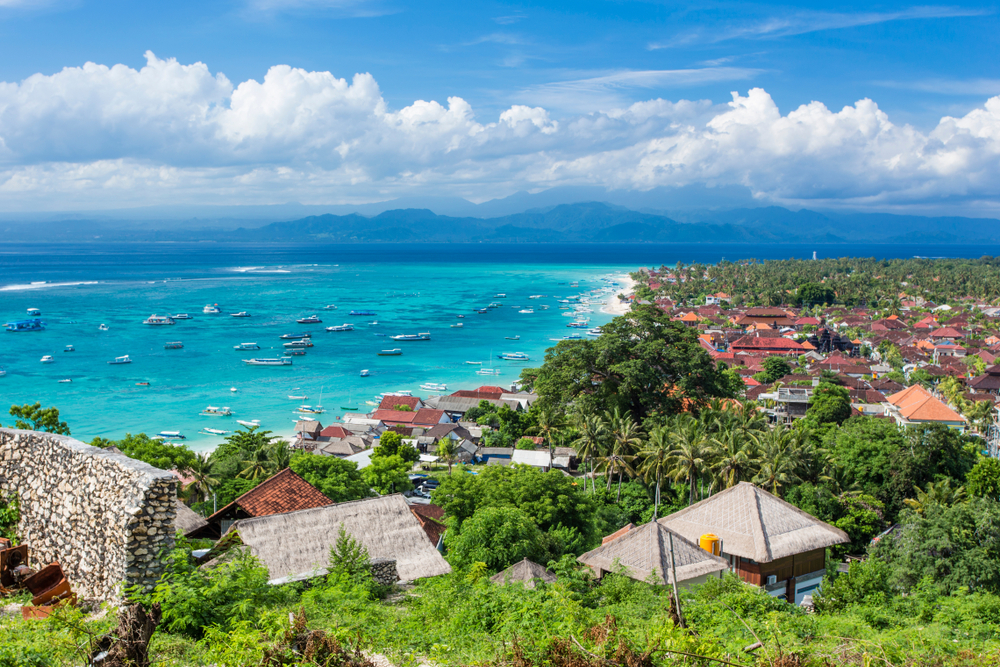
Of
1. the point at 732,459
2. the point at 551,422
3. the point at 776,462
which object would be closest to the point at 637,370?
the point at 732,459

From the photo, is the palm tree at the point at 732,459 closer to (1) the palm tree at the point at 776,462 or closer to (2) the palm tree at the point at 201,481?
(1) the palm tree at the point at 776,462

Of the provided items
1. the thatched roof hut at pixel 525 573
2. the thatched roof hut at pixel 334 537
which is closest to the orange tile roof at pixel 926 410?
the thatched roof hut at pixel 525 573

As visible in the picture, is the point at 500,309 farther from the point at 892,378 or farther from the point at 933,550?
the point at 933,550

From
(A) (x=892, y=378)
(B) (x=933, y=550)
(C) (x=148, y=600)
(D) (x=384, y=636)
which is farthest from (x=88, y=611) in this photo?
(A) (x=892, y=378)

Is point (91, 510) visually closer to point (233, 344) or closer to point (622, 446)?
point (622, 446)

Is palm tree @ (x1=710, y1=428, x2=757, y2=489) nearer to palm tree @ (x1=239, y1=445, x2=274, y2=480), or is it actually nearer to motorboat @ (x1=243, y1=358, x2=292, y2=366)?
palm tree @ (x1=239, y1=445, x2=274, y2=480)

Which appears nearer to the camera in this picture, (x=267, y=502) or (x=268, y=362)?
(x=267, y=502)
